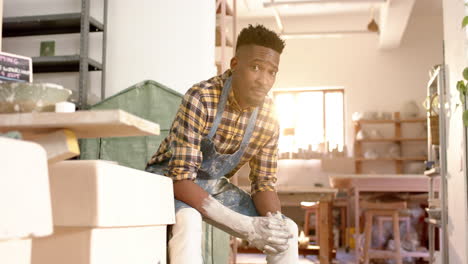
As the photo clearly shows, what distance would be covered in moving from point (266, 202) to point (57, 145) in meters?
0.97

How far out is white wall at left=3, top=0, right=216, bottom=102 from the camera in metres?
3.72

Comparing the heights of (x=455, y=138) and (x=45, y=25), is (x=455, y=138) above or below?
below

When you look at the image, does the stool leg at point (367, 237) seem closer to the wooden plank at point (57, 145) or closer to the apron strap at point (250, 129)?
the apron strap at point (250, 129)

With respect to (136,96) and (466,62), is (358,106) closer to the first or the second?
(466,62)

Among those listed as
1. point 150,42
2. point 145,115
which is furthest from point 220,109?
point 150,42

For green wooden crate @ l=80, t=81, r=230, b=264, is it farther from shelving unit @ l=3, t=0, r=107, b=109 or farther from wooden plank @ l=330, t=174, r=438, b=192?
wooden plank @ l=330, t=174, r=438, b=192

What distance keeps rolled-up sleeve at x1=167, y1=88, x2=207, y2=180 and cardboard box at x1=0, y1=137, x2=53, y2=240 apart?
32.2 inches

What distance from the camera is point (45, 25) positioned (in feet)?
13.2

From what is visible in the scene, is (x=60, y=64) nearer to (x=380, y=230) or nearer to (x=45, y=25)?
(x=45, y=25)

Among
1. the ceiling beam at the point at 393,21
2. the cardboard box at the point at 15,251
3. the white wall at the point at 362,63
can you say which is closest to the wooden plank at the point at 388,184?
the ceiling beam at the point at 393,21

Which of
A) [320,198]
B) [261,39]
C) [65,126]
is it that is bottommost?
[320,198]

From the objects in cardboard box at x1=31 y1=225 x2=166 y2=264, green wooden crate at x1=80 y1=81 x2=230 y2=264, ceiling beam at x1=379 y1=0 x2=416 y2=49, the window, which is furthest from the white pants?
the window

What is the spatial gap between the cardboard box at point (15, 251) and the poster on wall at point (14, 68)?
50 cm

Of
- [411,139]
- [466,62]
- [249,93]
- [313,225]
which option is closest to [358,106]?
[411,139]
